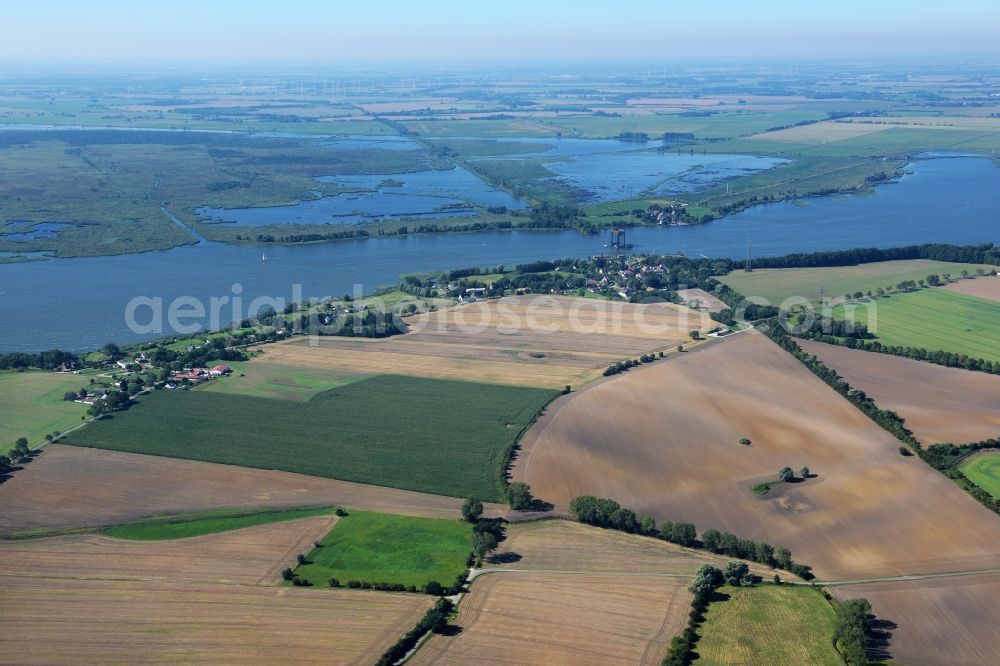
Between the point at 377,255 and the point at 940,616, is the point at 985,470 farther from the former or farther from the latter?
the point at 377,255

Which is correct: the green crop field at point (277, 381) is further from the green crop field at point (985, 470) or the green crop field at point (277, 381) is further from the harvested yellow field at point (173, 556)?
the green crop field at point (985, 470)

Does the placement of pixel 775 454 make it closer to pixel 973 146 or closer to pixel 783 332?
pixel 783 332

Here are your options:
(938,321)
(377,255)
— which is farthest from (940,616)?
(377,255)

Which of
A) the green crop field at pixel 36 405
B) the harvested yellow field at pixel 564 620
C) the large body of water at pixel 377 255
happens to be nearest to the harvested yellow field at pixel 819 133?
the large body of water at pixel 377 255

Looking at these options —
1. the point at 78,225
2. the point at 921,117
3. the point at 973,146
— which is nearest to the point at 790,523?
the point at 78,225

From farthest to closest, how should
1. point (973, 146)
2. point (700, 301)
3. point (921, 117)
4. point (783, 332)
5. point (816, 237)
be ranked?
point (921, 117), point (973, 146), point (816, 237), point (700, 301), point (783, 332)

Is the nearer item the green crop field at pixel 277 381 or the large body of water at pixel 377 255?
the green crop field at pixel 277 381
